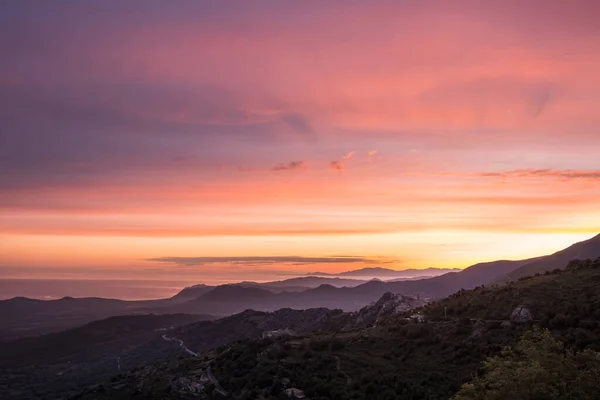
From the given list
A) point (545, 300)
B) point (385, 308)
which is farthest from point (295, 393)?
point (385, 308)

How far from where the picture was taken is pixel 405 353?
218 ft

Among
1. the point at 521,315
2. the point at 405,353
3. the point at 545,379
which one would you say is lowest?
the point at 405,353

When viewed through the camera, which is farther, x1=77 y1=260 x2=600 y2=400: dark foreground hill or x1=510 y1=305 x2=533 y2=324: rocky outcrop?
x1=510 y1=305 x2=533 y2=324: rocky outcrop

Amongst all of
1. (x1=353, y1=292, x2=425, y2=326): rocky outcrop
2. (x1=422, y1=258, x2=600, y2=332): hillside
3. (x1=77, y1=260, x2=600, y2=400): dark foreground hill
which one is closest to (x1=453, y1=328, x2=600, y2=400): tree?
(x1=77, y1=260, x2=600, y2=400): dark foreground hill

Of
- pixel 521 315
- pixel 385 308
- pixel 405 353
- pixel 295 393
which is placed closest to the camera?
pixel 295 393

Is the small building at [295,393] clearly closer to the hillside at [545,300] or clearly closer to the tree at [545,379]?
the tree at [545,379]

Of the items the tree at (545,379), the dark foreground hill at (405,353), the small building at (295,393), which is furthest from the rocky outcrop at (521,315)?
the tree at (545,379)

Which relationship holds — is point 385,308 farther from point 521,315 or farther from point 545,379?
point 545,379

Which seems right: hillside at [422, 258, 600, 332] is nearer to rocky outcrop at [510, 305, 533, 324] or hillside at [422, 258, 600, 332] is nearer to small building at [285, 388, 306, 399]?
rocky outcrop at [510, 305, 533, 324]

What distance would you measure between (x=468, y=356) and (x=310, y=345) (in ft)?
78.5

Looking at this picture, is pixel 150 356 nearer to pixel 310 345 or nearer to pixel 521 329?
pixel 310 345

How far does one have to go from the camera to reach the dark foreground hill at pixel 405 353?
5728cm

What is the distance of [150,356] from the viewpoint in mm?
186625

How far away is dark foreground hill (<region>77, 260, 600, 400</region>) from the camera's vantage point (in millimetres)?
57281
